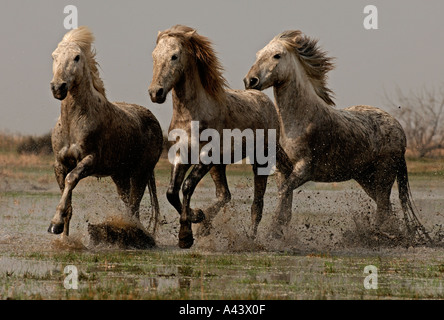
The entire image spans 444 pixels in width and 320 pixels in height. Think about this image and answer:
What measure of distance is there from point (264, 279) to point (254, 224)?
3.37 m

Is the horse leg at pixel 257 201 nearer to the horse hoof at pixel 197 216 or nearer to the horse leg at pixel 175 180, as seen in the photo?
the horse hoof at pixel 197 216

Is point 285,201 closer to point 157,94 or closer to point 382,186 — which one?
point 157,94

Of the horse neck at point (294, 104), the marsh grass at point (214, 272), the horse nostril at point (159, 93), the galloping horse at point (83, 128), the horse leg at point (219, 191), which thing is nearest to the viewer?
the marsh grass at point (214, 272)

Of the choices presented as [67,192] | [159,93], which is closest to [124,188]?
[67,192]

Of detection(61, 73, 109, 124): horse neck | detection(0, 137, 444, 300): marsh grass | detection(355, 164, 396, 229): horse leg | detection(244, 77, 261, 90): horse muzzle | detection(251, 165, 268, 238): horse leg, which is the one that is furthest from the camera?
detection(355, 164, 396, 229): horse leg

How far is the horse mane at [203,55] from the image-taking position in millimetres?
10398

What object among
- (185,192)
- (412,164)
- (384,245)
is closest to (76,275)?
(185,192)

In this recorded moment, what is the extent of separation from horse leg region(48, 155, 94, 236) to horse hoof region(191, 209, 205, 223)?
120cm

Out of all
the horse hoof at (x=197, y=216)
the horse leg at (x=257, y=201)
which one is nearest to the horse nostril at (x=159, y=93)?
the horse hoof at (x=197, y=216)

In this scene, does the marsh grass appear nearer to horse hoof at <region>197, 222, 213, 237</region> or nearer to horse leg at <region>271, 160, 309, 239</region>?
horse hoof at <region>197, 222, 213, 237</region>

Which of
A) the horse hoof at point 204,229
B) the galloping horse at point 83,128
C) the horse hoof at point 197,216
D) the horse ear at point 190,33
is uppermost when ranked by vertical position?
the horse ear at point 190,33

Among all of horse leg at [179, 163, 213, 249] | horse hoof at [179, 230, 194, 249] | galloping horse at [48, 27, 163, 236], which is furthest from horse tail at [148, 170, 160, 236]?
horse hoof at [179, 230, 194, 249]

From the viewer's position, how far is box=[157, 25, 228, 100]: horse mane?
1040 cm
